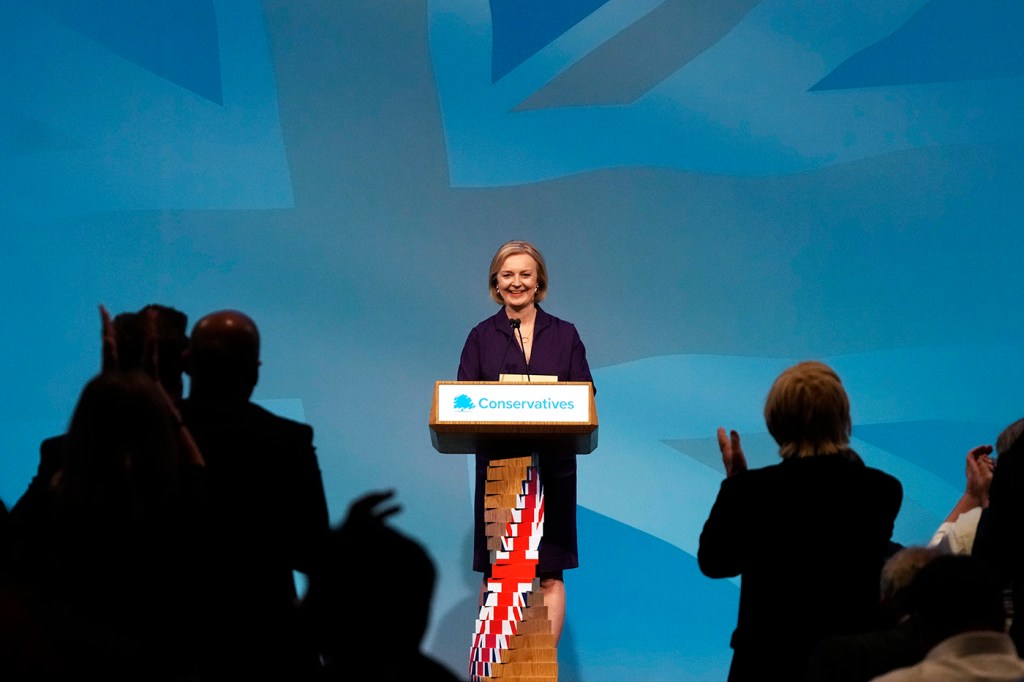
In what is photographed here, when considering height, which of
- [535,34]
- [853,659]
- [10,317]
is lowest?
[853,659]

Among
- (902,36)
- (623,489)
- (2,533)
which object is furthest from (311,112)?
(2,533)

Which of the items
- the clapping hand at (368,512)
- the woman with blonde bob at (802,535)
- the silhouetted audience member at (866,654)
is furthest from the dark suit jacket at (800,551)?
the clapping hand at (368,512)

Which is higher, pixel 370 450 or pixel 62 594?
pixel 370 450

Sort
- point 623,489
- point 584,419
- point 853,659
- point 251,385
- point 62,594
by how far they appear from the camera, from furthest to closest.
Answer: point 623,489, point 584,419, point 251,385, point 853,659, point 62,594

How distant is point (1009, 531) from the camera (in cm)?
298

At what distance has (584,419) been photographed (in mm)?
4090

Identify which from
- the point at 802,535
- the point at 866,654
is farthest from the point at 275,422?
the point at 866,654

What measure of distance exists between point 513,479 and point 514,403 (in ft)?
1.05

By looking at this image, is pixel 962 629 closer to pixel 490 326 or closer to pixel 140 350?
pixel 140 350

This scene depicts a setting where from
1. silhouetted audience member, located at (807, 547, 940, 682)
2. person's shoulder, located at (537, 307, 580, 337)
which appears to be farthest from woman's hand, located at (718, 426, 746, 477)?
person's shoulder, located at (537, 307, 580, 337)

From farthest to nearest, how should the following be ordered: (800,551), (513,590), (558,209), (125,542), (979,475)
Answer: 1. (558,209)
2. (513,590)
3. (979,475)
4. (800,551)
5. (125,542)

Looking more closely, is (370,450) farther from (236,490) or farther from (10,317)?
(236,490)

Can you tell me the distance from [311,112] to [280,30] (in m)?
0.42

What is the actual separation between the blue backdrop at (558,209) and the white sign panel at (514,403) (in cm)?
221
